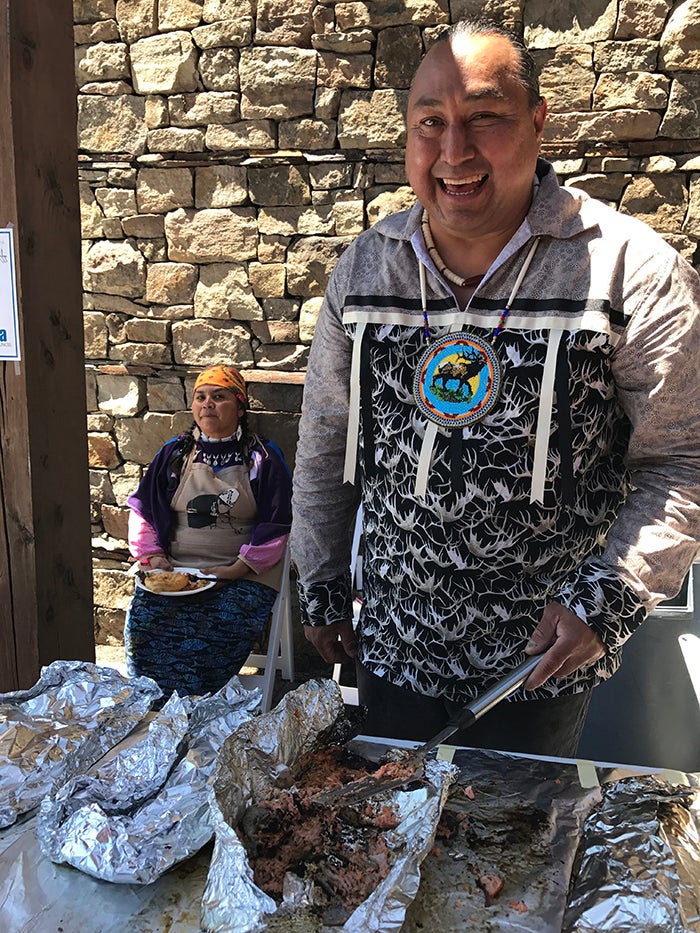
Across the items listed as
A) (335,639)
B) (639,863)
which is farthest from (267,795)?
(335,639)

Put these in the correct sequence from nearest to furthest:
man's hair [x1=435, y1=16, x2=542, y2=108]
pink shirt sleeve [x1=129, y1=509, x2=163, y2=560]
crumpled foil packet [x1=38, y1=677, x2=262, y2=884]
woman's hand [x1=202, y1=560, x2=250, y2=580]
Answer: crumpled foil packet [x1=38, y1=677, x2=262, y2=884] → man's hair [x1=435, y1=16, x2=542, y2=108] → woman's hand [x1=202, y1=560, x2=250, y2=580] → pink shirt sleeve [x1=129, y1=509, x2=163, y2=560]

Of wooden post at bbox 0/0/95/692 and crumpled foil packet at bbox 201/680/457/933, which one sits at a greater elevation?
wooden post at bbox 0/0/95/692

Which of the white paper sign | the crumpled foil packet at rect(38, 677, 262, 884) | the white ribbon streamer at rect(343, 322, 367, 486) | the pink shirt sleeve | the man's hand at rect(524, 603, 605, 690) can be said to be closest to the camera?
the crumpled foil packet at rect(38, 677, 262, 884)

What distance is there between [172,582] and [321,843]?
7.48ft

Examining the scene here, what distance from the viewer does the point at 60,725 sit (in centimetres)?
129

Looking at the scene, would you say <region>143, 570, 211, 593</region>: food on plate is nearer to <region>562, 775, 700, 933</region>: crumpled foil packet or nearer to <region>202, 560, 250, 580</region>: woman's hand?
<region>202, 560, 250, 580</region>: woman's hand

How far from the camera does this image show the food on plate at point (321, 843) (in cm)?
94

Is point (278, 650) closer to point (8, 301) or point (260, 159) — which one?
point (260, 159)

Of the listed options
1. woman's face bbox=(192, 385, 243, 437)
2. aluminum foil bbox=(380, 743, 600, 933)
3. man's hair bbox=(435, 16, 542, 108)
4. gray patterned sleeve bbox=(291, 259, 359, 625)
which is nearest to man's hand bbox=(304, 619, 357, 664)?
gray patterned sleeve bbox=(291, 259, 359, 625)

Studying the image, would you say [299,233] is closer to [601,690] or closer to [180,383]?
[180,383]

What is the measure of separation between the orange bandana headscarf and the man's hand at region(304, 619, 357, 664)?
1.94m

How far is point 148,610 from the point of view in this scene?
319 centimetres

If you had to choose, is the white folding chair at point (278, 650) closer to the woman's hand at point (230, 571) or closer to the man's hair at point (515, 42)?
the woman's hand at point (230, 571)

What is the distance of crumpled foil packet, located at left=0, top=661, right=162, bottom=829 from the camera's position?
1178 mm
